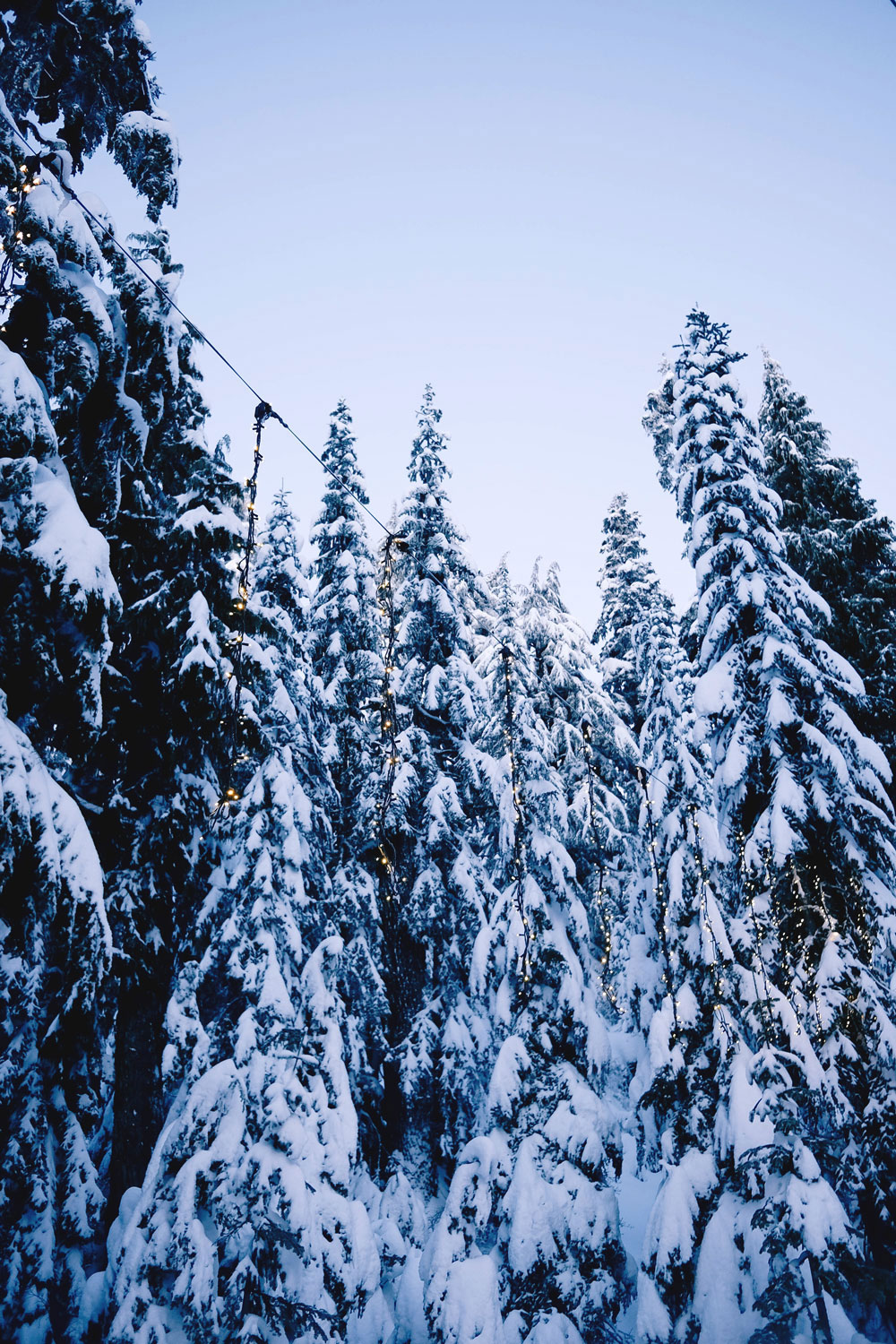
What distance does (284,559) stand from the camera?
1458cm

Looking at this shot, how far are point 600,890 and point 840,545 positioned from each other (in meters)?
9.40

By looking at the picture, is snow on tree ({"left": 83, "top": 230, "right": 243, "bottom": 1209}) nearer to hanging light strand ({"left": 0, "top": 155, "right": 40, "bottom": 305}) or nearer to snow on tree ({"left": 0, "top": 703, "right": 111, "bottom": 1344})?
snow on tree ({"left": 0, "top": 703, "right": 111, "bottom": 1344})

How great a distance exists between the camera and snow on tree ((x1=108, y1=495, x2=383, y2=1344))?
24.2 ft

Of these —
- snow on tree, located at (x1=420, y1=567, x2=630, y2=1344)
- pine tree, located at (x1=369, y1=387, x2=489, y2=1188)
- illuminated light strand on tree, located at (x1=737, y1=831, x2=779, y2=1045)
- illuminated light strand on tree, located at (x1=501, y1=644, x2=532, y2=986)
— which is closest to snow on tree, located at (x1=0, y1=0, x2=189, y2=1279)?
snow on tree, located at (x1=420, y1=567, x2=630, y2=1344)

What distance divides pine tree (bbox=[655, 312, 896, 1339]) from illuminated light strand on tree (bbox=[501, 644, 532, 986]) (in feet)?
9.19

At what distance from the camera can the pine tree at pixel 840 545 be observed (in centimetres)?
1318

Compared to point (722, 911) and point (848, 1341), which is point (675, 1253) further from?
point (722, 911)

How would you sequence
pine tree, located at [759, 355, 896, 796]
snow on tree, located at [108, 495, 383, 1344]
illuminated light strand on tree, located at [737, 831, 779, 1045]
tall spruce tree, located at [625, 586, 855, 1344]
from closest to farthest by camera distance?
tall spruce tree, located at [625, 586, 855, 1344] → snow on tree, located at [108, 495, 383, 1344] → illuminated light strand on tree, located at [737, 831, 779, 1045] → pine tree, located at [759, 355, 896, 796]

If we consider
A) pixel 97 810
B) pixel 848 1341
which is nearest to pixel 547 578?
pixel 97 810

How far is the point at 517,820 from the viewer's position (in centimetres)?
974

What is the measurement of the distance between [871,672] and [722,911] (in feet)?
20.1

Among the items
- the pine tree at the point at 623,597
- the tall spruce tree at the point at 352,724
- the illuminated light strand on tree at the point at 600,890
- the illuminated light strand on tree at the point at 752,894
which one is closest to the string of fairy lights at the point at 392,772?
the illuminated light strand on tree at the point at 752,894

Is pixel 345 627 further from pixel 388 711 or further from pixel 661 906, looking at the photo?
pixel 661 906

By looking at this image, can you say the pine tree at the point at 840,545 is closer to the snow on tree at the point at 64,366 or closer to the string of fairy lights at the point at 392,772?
the string of fairy lights at the point at 392,772
